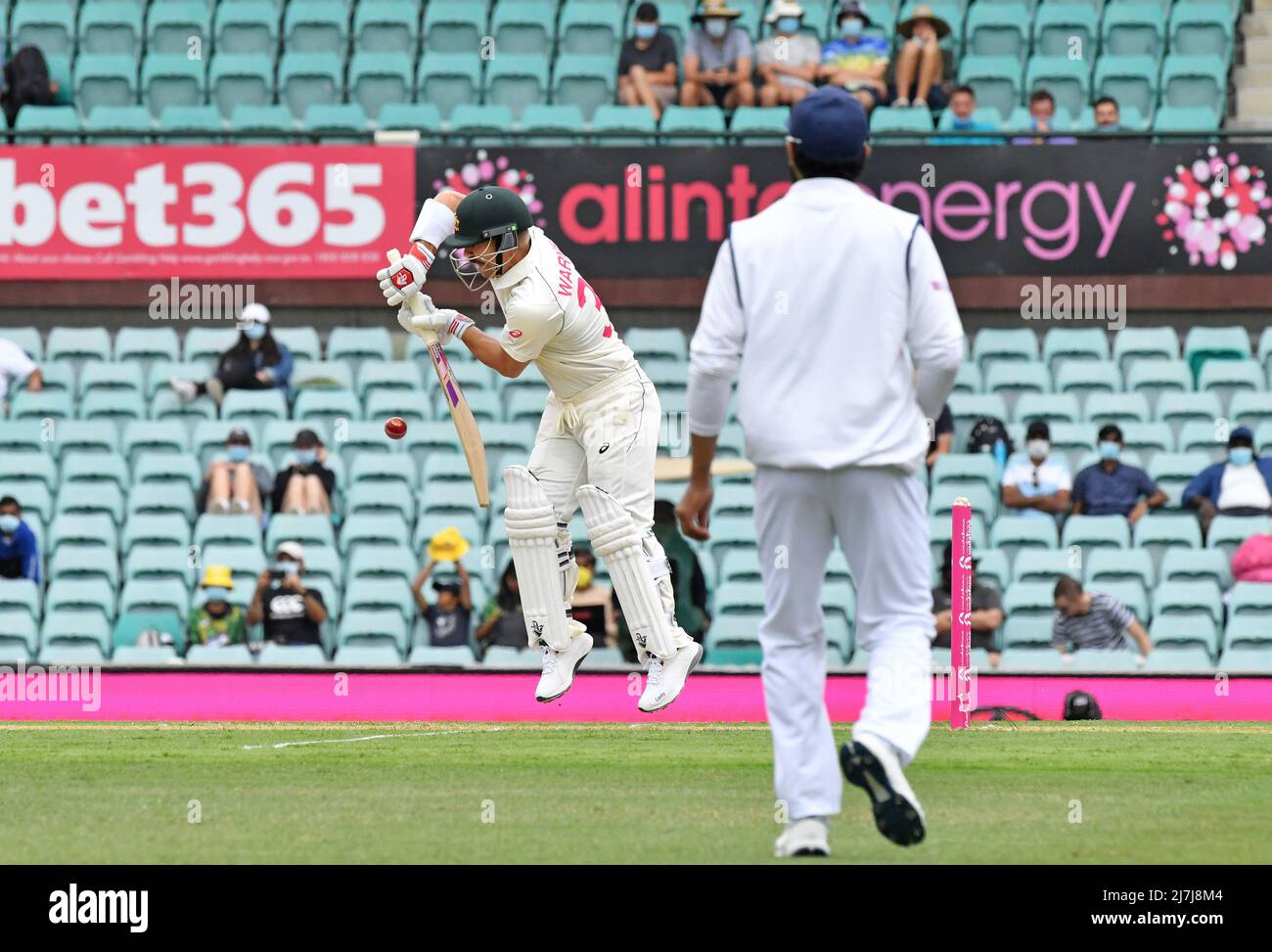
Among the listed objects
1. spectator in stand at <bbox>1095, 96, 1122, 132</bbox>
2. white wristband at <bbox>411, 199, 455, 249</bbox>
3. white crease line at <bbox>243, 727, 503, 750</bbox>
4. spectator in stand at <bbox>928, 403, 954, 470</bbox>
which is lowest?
white crease line at <bbox>243, 727, 503, 750</bbox>

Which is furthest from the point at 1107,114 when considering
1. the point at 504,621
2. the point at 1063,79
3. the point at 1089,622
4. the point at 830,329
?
the point at 830,329

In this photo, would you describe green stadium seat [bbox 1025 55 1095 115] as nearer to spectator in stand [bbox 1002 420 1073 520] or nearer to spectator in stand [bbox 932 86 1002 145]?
spectator in stand [bbox 932 86 1002 145]

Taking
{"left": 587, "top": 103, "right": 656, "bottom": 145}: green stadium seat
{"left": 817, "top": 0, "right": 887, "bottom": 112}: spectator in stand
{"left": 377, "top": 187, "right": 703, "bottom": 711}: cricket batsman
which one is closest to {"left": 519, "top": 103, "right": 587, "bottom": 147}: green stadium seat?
{"left": 587, "top": 103, "right": 656, "bottom": 145}: green stadium seat

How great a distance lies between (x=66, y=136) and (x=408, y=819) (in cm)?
1279

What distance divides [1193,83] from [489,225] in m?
12.7

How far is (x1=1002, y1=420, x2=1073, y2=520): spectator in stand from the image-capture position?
54.0ft

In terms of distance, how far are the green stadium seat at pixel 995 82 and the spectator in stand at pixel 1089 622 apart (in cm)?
656

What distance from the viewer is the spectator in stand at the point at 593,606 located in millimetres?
15266

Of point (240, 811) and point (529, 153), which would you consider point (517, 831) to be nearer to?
point (240, 811)

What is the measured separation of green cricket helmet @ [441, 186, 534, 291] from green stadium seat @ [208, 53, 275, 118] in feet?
38.7

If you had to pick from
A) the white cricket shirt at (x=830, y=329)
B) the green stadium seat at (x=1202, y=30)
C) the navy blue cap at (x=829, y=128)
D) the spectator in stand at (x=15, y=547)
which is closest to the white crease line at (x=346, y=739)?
the white cricket shirt at (x=830, y=329)

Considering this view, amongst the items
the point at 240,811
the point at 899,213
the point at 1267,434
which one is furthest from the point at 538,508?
the point at 1267,434

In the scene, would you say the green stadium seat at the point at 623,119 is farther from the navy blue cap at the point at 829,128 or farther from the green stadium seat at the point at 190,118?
the navy blue cap at the point at 829,128

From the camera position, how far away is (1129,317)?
19.0 m
